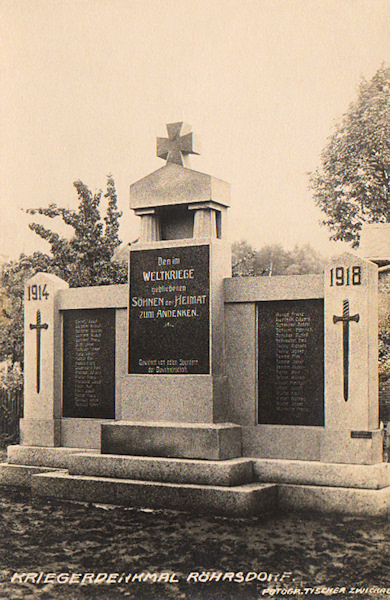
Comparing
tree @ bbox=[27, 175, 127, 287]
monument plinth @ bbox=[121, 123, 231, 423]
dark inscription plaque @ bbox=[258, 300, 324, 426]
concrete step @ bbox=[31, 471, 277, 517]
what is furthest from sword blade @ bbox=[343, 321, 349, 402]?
tree @ bbox=[27, 175, 127, 287]

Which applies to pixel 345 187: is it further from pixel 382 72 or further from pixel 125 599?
pixel 125 599

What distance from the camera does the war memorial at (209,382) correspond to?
23.9ft

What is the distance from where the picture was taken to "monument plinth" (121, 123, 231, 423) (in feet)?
26.2

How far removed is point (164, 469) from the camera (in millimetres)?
7625

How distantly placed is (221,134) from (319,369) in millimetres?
13358

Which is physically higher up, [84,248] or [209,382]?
[84,248]

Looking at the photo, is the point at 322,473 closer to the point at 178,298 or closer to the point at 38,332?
the point at 178,298

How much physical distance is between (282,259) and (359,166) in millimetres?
13597

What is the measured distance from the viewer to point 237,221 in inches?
1131

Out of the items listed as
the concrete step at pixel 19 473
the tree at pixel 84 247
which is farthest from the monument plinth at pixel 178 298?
the tree at pixel 84 247

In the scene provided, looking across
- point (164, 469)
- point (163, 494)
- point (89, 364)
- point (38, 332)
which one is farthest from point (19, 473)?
point (163, 494)

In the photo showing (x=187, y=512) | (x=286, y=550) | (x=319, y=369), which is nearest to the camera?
(x=286, y=550)

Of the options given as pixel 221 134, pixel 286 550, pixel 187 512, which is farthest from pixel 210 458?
pixel 221 134

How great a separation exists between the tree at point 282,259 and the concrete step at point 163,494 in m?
16.7
